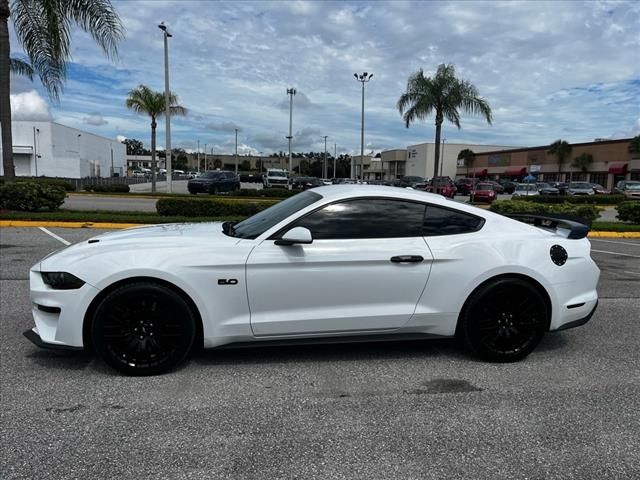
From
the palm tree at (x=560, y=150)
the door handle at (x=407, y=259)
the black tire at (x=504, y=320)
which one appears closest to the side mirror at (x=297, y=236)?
the door handle at (x=407, y=259)

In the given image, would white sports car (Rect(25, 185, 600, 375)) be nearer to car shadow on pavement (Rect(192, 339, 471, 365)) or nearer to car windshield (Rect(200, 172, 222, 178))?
car shadow on pavement (Rect(192, 339, 471, 365))

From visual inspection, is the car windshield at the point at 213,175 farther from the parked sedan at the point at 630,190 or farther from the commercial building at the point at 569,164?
the commercial building at the point at 569,164

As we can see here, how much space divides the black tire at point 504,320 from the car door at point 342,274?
51cm

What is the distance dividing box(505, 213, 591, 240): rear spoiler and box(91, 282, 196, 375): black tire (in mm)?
3277

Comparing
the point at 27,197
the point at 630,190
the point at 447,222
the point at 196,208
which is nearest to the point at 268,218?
the point at 447,222

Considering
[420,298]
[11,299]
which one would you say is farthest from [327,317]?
[11,299]

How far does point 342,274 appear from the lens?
12.8 ft

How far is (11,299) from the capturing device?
5.94 meters

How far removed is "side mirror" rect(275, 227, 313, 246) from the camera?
376cm

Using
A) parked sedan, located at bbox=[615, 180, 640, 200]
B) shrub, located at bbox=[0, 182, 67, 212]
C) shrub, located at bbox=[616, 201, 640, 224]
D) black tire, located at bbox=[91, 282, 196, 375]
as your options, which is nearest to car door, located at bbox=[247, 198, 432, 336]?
black tire, located at bbox=[91, 282, 196, 375]

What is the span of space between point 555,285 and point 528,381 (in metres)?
0.83

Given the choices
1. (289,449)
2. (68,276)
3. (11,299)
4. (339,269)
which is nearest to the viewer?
(289,449)

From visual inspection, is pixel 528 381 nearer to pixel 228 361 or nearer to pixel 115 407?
pixel 228 361

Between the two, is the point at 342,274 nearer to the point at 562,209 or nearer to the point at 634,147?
the point at 562,209
